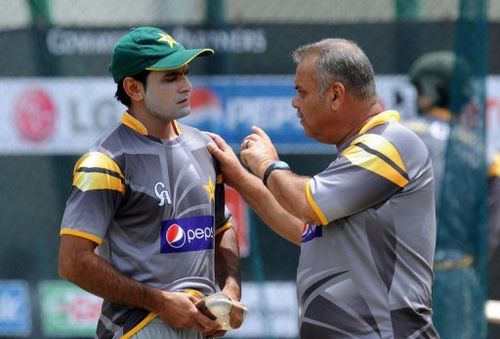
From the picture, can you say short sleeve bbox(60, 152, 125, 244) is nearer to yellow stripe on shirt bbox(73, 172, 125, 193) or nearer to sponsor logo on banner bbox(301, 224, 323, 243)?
yellow stripe on shirt bbox(73, 172, 125, 193)

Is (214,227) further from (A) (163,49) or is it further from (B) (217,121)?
(B) (217,121)

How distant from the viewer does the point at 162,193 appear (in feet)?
12.3

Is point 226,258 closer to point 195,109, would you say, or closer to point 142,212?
point 142,212

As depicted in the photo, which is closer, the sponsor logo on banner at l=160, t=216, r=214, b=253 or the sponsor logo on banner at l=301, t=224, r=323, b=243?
the sponsor logo on banner at l=301, t=224, r=323, b=243

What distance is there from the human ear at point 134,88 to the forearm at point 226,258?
62cm

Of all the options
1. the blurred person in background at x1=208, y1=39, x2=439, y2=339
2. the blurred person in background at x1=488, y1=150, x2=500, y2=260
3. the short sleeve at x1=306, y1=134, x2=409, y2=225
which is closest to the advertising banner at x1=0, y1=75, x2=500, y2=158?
the blurred person in background at x1=488, y1=150, x2=500, y2=260

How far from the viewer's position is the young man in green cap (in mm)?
3695

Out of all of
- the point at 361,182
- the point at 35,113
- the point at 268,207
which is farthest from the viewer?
the point at 35,113

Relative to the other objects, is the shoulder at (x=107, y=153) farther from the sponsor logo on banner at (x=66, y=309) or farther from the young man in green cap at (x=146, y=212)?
the sponsor logo on banner at (x=66, y=309)

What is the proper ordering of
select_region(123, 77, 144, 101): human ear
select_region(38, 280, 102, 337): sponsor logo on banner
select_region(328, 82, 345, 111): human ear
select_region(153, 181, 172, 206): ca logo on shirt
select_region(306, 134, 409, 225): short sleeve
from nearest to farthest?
1. select_region(306, 134, 409, 225): short sleeve
2. select_region(328, 82, 345, 111): human ear
3. select_region(153, 181, 172, 206): ca logo on shirt
4. select_region(123, 77, 144, 101): human ear
5. select_region(38, 280, 102, 337): sponsor logo on banner

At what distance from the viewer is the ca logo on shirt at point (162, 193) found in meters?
3.75

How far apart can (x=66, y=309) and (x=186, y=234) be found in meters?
3.40

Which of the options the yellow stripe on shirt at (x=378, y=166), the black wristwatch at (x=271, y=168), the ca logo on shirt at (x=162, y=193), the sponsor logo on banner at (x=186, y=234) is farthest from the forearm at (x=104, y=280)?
the yellow stripe on shirt at (x=378, y=166)

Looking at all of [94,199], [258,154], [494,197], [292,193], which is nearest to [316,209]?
[292,193]
